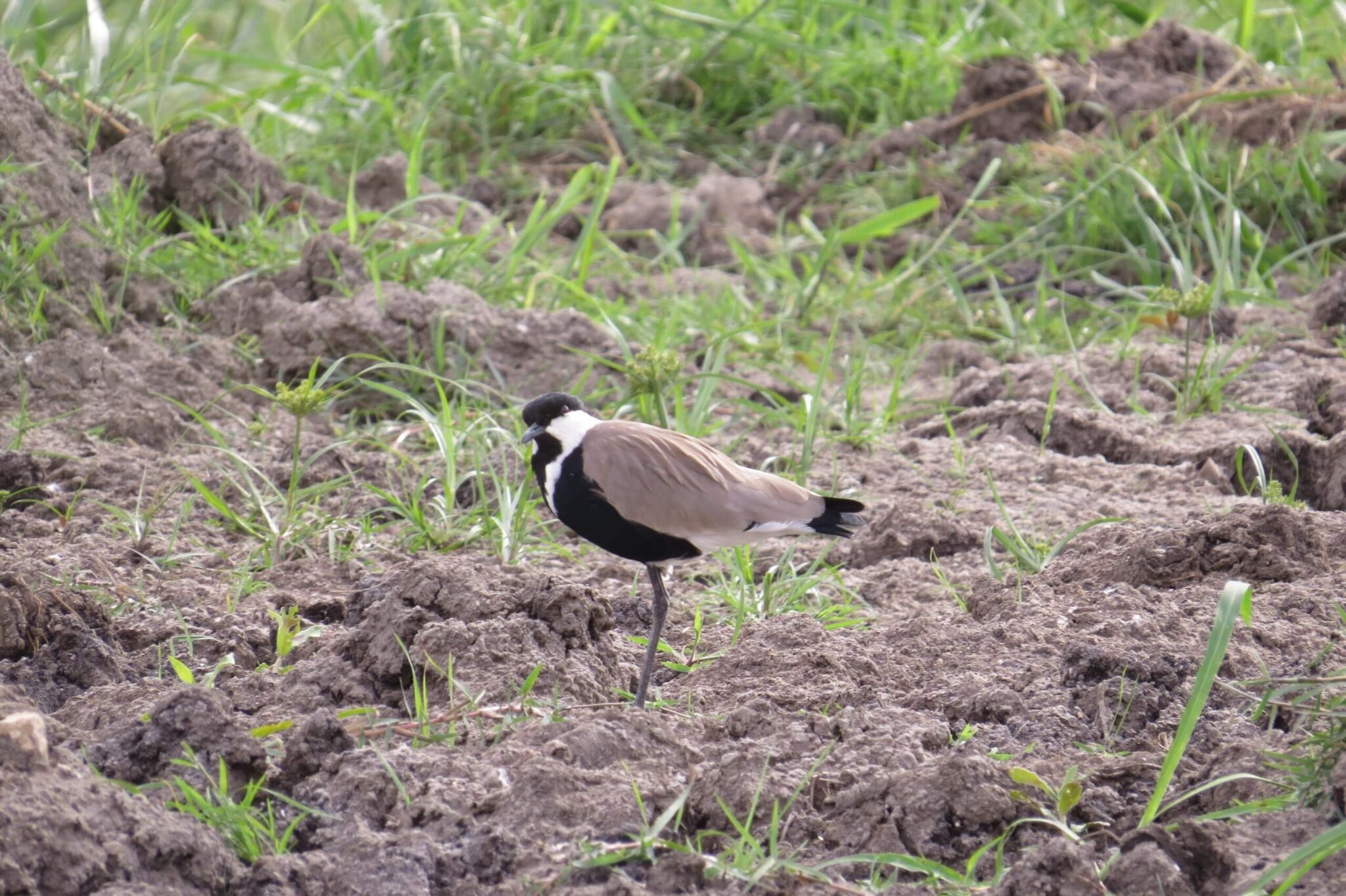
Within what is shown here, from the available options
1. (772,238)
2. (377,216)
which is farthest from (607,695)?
(772,238)

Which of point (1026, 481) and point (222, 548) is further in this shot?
point (1026, 481)

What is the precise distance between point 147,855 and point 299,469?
1.96 meters

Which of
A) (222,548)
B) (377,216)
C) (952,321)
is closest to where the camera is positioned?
(222,548)

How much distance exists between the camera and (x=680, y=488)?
3.21 metres

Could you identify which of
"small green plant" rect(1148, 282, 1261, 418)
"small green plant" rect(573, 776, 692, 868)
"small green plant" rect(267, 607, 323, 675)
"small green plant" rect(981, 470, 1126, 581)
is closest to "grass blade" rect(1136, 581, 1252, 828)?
"small green plant" rect(573, 776, 692, 868)

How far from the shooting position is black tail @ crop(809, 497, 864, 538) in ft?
10.7

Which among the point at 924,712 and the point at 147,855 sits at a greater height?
the point at 147,855

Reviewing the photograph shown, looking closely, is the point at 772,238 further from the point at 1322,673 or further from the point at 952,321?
the point at 1322,673

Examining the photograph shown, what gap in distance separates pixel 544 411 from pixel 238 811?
3.83 feet

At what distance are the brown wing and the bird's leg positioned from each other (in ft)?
0.49

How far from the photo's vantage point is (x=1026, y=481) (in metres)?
4.41

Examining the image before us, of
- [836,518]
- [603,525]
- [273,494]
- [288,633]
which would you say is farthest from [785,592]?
[273,494]

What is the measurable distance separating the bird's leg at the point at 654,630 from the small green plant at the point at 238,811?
2.52ft

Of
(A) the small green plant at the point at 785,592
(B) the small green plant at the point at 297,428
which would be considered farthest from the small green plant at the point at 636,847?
(B) the small green plant at the point at 297,428
